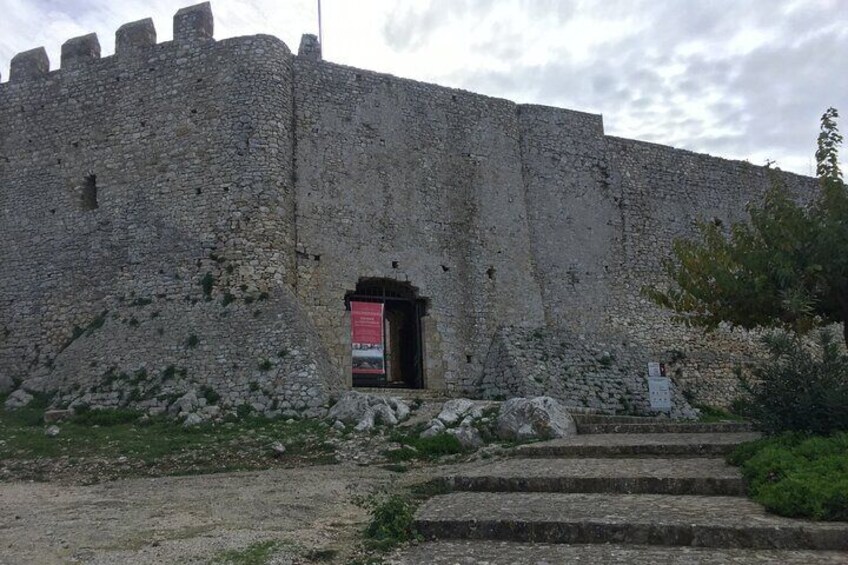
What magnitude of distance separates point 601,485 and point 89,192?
1498 cm

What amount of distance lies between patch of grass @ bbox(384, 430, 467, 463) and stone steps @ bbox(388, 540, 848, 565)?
4.64 metres

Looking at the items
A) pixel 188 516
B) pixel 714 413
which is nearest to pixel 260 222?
pixel 188 516

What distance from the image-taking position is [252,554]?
20.4ft

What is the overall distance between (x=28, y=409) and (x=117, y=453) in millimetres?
4749

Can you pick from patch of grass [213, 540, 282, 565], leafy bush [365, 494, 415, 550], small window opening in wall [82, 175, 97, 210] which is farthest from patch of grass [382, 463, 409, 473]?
small window opening in wall [82, 175, 97, 210]

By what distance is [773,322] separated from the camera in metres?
12.2

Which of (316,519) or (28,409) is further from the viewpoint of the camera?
(28,409)

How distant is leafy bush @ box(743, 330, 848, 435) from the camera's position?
8.96 m

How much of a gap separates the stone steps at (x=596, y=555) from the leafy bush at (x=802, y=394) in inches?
136

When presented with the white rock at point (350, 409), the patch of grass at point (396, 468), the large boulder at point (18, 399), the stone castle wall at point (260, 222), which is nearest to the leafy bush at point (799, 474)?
the patch of grass at point (396, 468)

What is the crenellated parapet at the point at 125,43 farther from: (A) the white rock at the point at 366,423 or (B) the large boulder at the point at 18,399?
(A) the white rock at the point at 366,423

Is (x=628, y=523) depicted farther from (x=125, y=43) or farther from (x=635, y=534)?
(x=125, y=43)

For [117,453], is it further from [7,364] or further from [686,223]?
[686,223]

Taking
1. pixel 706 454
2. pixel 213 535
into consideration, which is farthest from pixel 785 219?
pixel 213 535
